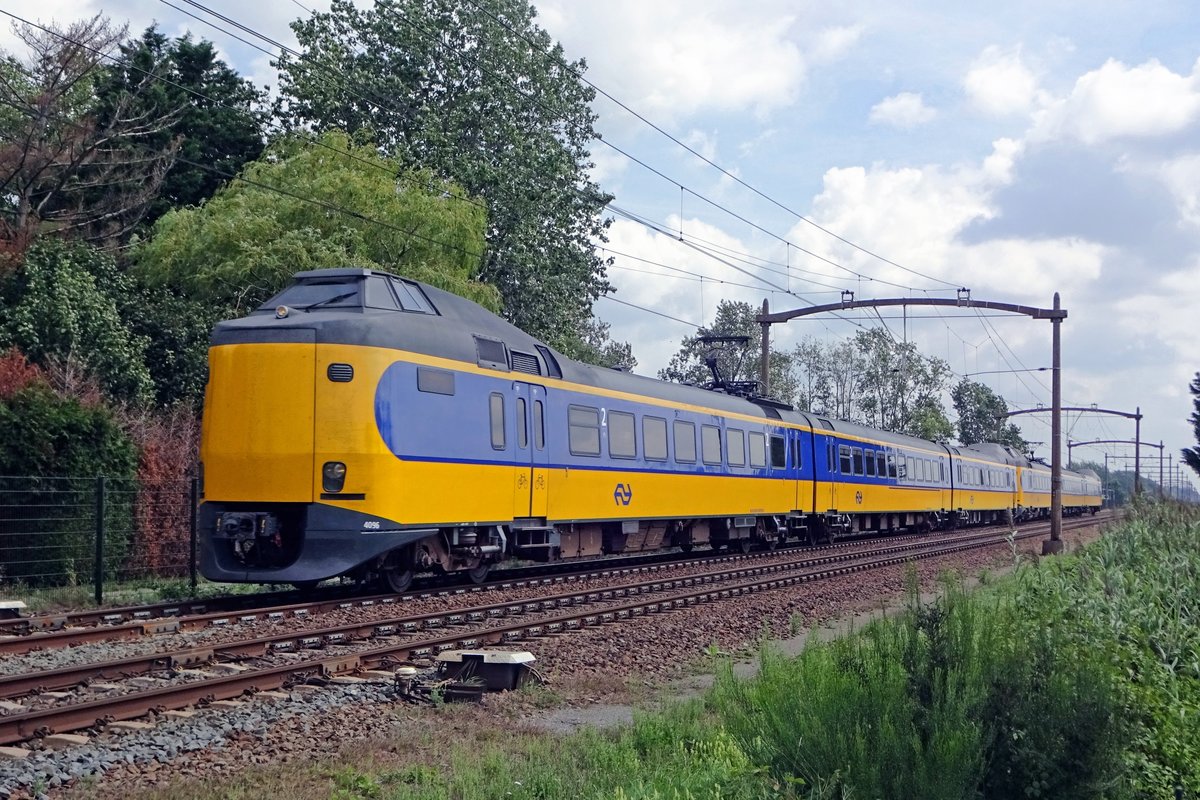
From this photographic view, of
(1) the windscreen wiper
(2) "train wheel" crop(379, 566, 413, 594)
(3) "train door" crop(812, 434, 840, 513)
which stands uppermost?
(1) the windscreen wiper

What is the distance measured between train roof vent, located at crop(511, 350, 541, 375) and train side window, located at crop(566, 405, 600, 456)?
1.00 meters

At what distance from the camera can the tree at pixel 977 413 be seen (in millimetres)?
101000

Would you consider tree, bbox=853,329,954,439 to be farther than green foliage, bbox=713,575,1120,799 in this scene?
Yes

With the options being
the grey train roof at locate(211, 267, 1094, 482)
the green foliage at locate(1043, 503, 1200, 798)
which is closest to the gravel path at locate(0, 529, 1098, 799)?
the green foliage at locate(1043, 503, 1200, 798)

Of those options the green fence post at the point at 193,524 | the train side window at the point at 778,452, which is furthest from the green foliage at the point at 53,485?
the train side window at the point at 778,452

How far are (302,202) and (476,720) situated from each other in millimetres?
21980

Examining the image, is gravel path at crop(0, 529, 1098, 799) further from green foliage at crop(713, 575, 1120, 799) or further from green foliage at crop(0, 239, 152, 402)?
green foliage at crop(0, 239, 152, 402)

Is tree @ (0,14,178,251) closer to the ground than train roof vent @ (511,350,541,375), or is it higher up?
higher up

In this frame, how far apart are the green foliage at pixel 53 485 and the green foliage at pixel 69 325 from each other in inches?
285

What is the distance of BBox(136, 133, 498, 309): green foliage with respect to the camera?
26.9 m

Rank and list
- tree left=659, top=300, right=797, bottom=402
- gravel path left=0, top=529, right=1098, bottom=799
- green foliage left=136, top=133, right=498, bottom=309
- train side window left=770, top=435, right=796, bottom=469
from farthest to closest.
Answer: tree left=659, top=300, right=797, bottom=402 < green foliage left=136, top=133, right=498, bottom=309 < train side window left=770, top=435, right=796, bottom=469 < gravel path left=0, top=529, right=1098, bottom=799

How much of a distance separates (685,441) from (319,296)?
30.3 feet

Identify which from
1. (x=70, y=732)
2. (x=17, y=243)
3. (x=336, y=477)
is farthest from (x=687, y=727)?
(x=17, y=243)

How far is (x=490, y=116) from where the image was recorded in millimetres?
34938
